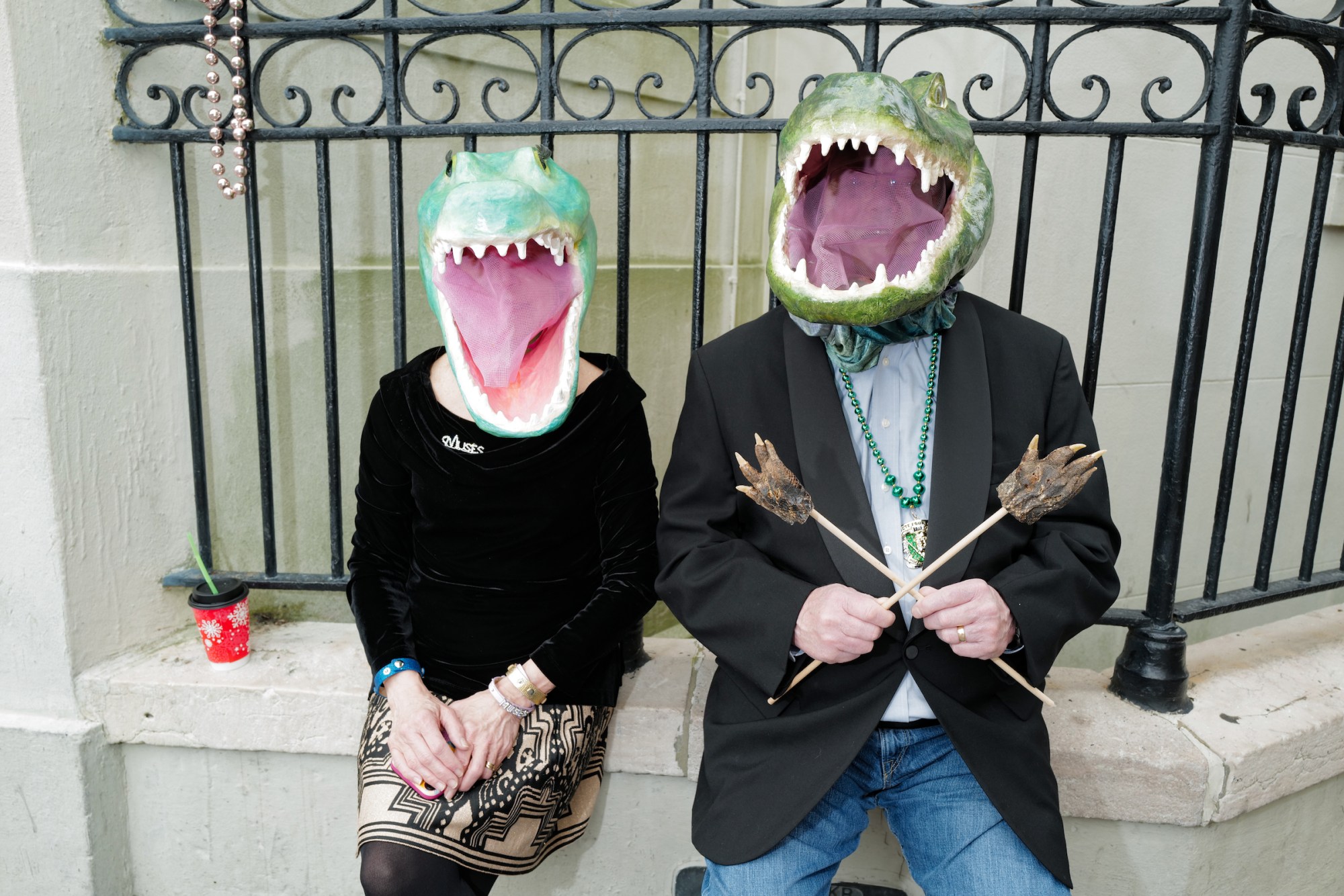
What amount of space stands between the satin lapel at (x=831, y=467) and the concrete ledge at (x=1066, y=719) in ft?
2.25

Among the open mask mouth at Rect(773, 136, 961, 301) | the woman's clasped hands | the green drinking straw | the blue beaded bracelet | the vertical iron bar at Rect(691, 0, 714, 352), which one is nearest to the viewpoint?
the open mask mouth at Rect(773, 136, 961, 301)

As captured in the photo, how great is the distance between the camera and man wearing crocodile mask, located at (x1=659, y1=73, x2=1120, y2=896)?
5.11 feet

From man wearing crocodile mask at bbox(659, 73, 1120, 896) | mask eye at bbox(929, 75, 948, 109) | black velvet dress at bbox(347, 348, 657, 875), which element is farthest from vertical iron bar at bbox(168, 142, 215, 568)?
mask eye at bbox(929, 75, 948, 109)

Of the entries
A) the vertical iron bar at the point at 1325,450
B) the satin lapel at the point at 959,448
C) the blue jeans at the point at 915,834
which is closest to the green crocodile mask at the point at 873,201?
the satin lapel at the point at 959,448

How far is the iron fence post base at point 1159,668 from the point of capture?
2.20m

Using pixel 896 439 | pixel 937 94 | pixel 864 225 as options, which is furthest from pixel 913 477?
pixel 937 94

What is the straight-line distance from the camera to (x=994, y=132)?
6.67 ft

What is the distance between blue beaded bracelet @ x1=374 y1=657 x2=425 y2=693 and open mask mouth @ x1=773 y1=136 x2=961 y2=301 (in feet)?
3.57

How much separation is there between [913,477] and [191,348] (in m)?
1.82

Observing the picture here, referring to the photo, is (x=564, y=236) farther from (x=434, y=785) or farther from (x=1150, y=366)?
(x=1150, y=366)

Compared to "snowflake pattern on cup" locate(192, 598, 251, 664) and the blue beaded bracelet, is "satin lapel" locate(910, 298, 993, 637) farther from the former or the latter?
"snowflake pattern on cup" locate(192, 598, 251, 664)

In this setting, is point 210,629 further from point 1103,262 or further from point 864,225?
point 1103,262

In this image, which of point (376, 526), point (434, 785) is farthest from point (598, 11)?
point (434, 785)

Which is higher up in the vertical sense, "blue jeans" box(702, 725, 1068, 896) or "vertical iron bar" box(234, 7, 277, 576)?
"vertical iron bar" box(234, 7, 277, 576)
